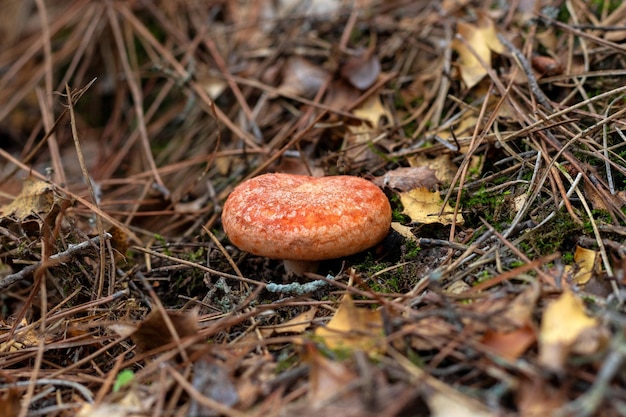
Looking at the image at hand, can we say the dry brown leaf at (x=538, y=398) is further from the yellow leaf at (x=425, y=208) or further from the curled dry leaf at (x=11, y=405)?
the curled dry leaf at (x=11, y=405)

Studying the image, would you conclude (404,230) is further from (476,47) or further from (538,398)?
(476,47)

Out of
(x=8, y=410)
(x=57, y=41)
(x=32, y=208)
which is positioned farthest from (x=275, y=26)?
(x=8, y=410)

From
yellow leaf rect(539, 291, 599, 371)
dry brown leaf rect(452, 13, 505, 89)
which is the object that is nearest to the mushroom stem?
yellow leaf rect(539, 291, 599, 371)

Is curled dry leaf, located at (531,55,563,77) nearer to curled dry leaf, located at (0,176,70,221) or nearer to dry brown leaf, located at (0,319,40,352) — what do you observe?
curled dry leaf, located at (0,176,70,221)

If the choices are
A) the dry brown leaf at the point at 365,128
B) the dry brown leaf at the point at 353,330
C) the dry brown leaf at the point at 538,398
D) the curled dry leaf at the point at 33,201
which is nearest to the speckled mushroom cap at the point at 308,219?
the dry brown leaf at the point at 353,330

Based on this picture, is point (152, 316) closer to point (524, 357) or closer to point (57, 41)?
point (524, 357)

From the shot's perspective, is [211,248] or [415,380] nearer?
[415,380]

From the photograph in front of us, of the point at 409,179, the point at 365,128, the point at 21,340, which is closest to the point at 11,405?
the point at 21,340
